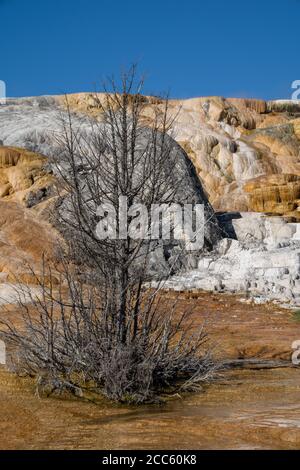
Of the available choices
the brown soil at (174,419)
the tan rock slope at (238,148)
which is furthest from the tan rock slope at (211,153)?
the brown soil at (174,419)

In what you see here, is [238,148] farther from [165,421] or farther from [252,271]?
[165,421]

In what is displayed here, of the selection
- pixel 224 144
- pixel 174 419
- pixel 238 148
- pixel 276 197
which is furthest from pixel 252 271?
pixel 238 148

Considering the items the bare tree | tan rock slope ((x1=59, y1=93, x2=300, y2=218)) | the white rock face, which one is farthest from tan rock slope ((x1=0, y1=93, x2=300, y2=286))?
the bare tree

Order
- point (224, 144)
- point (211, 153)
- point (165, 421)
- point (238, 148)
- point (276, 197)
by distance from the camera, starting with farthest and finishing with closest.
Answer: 1. point (238, 148)
2. point (224, 144)
3. point (211, 153)
4. point (276, 197)
5. point (165, 421)

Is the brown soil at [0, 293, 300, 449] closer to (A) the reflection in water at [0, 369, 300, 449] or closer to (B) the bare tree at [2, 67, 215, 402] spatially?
(A) the reflection in water at [0, 369, 300, 449]

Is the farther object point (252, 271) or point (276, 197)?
point (276, 197)

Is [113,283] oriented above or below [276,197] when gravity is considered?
below

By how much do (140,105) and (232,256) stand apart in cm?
1128

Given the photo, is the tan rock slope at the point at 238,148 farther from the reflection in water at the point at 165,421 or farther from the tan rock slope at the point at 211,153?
the reflection in water at the point at 165,421

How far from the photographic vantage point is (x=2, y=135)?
29.3 meters

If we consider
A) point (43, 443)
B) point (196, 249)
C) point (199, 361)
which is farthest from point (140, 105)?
point (196, 249)
